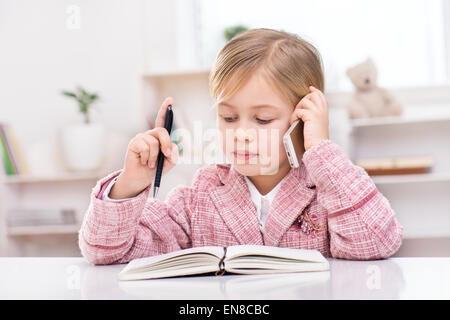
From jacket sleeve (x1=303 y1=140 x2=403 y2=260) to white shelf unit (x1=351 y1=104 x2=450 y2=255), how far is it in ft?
7.10

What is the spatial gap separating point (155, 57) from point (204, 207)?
2.42 metres

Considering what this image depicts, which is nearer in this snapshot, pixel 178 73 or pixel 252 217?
pixel 252 217

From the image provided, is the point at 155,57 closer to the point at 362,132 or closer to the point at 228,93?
the point at 362,132

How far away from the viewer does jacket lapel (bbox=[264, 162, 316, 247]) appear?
3.09ft

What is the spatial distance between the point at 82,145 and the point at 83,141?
23mm

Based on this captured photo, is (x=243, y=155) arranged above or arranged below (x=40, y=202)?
above

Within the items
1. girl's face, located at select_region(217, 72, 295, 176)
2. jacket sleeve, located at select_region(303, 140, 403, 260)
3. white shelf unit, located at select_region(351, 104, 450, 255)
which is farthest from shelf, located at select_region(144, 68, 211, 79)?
jacket sleeve, located at select_region(303, 140, 403, 260)

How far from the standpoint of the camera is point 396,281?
63 centimetres

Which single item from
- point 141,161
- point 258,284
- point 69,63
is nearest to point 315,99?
point 141,161

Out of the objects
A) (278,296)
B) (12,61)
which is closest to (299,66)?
(278,296)

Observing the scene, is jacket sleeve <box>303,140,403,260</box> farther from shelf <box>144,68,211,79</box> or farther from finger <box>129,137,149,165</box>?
shelf <box>144,68,211,79</box>

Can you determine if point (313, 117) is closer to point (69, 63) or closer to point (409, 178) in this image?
point (409, 178)

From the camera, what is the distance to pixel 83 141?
9.80ft

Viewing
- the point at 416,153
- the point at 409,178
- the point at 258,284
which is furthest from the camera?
the point at 416,153
